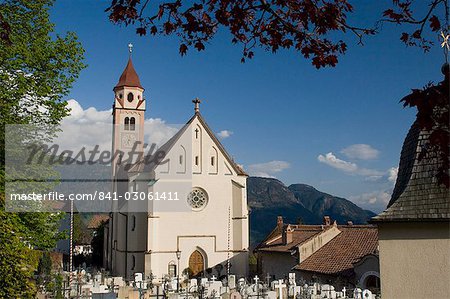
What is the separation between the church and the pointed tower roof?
11.7 m

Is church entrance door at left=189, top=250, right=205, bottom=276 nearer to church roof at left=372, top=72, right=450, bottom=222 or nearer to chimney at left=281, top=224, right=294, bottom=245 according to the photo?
chimney at left=281, top=224, right=294, bottom=245

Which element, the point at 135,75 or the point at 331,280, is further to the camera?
the point at 135,75

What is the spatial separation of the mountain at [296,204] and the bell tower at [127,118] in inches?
2721

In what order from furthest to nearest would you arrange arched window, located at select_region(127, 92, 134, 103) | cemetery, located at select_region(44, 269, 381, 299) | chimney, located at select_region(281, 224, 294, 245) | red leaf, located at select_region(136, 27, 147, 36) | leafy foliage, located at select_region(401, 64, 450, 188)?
arched window, located at select_region(127, 92, 134, 103)
chimney, located at select_region(281, 224, 294, 245)
cemetery, located at select_region(44, 269, 381, 299)
red leaf, located at select_region(136, 27, 147, 36)
leafy foliage, located at select_region(401, 64, 450, 188)

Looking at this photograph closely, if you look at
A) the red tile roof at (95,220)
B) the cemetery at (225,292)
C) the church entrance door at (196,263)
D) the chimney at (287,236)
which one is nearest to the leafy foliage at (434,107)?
the cemetery at (225,292)

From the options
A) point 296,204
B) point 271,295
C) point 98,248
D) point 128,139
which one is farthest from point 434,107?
point 296,204

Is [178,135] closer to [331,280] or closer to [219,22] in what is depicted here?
[331,280]

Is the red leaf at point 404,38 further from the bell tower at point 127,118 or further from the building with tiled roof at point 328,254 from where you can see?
the bell tower at point 127,118

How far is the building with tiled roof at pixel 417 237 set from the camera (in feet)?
32.6

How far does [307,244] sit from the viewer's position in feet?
92.0

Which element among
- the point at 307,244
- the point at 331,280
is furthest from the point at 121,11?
the point at 307,244

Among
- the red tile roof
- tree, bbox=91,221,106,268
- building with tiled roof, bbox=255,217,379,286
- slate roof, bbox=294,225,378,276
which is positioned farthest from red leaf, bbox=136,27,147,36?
the red tile roof

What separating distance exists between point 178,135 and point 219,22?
29.3 metres

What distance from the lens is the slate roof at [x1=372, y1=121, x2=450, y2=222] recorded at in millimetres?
9977
